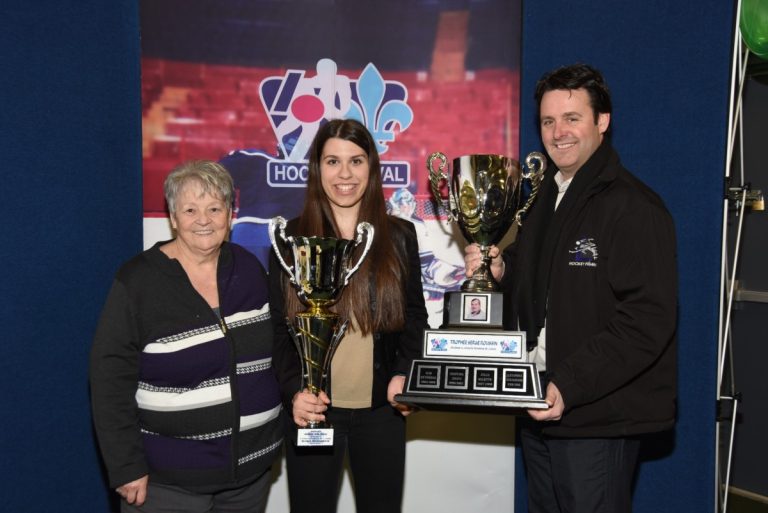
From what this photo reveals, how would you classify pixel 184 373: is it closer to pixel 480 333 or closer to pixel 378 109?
pixel 480 333

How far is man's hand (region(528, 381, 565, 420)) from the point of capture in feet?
5.43

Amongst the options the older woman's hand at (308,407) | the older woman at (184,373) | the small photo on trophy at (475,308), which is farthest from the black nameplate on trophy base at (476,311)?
the older woman at (184,373)

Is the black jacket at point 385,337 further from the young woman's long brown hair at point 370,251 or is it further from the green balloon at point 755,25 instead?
the green balloon at point 755,25

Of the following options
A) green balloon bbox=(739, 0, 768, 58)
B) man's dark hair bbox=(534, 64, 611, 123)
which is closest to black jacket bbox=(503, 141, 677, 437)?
man's dark hair bbox=(534, 64, 611, 123)

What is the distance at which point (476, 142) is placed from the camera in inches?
112

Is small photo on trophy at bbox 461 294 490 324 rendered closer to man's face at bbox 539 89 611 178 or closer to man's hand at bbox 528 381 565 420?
man's hand at bbox 528 381 565 420

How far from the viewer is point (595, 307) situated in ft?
5.67

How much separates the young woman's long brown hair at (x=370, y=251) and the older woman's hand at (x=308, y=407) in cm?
25

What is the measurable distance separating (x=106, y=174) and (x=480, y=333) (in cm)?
165

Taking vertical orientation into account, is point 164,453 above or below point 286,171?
below

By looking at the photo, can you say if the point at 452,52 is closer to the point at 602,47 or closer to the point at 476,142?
the point at 476,142

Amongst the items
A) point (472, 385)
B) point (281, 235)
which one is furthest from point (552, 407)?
point (281, 235)

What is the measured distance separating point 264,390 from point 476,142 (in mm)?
1535

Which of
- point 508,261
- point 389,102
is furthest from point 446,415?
point 389,102
